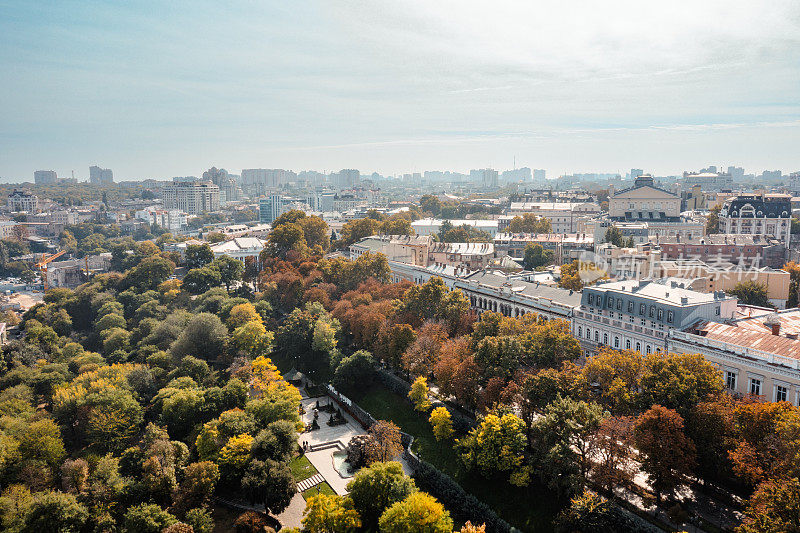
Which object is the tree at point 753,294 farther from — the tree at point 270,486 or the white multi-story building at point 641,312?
the tree at point 270,486

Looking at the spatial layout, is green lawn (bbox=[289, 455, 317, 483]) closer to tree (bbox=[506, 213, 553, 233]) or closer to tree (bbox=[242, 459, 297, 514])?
tree (bbox=[242, 459, 297, 514])

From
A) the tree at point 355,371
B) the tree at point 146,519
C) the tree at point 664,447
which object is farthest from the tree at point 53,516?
the tree at point 664,447

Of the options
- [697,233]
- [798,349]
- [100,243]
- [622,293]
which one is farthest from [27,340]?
→ [697,233]

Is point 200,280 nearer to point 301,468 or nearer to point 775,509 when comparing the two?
point 301,468

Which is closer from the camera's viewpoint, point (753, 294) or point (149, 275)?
point (753, 294)

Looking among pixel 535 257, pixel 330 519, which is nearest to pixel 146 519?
pixel 330 519

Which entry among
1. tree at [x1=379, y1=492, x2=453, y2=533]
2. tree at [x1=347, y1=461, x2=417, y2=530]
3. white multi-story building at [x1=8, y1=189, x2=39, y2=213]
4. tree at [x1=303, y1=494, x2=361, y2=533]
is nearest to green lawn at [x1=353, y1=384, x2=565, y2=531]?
tree at [x1=347, y1=461, x2=417, y2=530]
